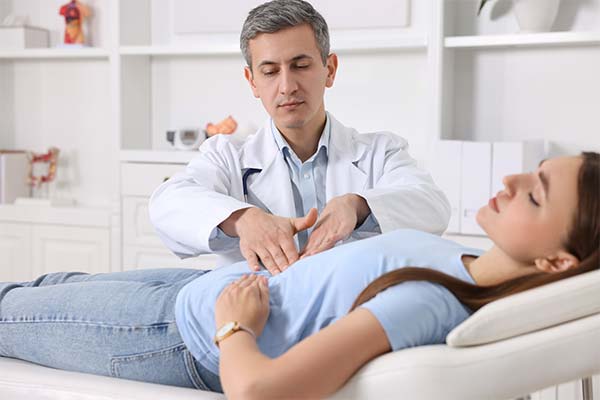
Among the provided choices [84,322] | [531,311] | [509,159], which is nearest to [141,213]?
[509,159]

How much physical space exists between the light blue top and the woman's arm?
29mm

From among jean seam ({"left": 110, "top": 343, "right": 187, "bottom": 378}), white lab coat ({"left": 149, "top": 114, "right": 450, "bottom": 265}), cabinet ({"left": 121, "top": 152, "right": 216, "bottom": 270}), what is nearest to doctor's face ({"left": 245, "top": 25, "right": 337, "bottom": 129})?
white lab coat ({"left": 149, "top": 114, "right": 450, "bottom": 265})

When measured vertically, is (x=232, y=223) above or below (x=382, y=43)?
below

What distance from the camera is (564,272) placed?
3.91 ft

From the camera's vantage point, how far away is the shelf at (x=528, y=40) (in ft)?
8.80

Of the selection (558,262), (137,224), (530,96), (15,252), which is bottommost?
(15,252)

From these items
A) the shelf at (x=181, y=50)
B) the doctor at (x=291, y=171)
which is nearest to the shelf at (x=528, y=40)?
the shelf at (x=181, y=50)

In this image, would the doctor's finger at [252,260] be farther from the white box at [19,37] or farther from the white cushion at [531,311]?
the white box at [19,37]

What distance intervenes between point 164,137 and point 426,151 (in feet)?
4.03

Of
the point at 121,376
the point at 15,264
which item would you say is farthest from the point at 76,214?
the point at 121,376

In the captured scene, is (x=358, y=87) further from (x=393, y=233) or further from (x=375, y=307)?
(x=375, y=307)

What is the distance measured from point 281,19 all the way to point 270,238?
568 millimetres

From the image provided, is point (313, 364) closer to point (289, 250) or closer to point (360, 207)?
point (289, 250)

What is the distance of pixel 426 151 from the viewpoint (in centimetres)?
288
